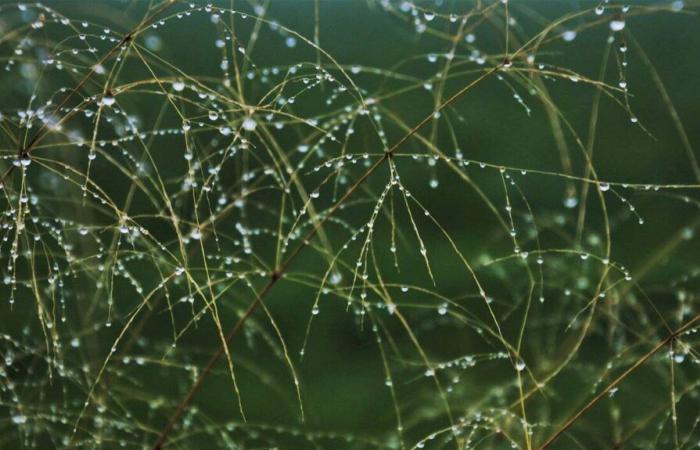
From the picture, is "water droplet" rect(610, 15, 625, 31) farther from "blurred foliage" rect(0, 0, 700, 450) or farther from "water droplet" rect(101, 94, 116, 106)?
"blurred foliage" rect(0, 0, 700, 450)

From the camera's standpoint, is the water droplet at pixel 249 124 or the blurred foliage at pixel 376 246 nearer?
the water droplet at pixel 249 124

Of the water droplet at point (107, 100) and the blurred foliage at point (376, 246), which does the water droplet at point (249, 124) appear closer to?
the water droplet at point (107, 100)

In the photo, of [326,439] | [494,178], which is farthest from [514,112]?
[326,439]

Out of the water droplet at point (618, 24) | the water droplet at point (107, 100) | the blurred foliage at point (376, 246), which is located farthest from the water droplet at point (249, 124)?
the blurred foliage at point (376, 246)

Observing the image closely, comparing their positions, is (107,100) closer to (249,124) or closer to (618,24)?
(249,124)

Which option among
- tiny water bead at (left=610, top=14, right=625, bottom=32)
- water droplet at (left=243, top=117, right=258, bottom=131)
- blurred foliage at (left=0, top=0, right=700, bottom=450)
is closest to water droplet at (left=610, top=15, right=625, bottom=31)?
tiny water bead at (left=610, top=14, right=625, bottom=32)

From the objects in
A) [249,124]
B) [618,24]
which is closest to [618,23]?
[618,24]

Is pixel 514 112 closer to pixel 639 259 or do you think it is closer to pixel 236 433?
pixel 639 259

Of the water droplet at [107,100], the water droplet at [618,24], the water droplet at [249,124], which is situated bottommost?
the water droplet at [249,124]

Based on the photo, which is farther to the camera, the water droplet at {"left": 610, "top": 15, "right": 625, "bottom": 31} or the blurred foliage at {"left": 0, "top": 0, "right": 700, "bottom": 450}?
the blurred foliage at {"left": 0, "top": 0, "right": 700, "bottom": 450}

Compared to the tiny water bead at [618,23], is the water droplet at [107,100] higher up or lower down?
lower down

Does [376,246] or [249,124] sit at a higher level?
[249,124]

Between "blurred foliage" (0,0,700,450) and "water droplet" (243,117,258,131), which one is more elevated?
"water droplet" (243,117,258,131)
